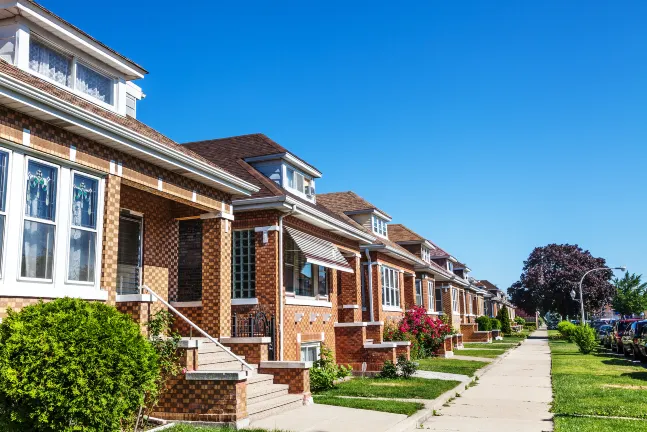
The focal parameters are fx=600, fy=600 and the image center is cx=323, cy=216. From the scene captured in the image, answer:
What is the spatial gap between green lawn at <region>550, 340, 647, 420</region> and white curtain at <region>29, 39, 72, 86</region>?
35.9 feet

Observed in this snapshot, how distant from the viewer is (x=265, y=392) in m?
11.1

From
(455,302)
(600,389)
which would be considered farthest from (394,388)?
(455,302)

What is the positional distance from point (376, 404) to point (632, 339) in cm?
1853

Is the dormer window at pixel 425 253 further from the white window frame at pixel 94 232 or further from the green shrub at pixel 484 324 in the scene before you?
the white window frame at pixel 94 232

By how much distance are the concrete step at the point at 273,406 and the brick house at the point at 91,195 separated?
0.03 metres

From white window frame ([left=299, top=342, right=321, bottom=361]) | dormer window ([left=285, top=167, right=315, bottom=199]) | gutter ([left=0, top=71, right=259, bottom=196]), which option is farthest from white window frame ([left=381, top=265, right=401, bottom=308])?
gutter ([left=0, top=71, right=259, bottom=196])

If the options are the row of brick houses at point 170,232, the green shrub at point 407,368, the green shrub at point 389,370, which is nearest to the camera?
the row of brick houses at point 170,232

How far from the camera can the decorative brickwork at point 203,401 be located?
9352 millimetres

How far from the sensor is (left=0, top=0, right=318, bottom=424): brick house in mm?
8328

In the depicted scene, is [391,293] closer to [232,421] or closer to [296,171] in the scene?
[296,171]

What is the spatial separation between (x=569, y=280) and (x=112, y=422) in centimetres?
5646

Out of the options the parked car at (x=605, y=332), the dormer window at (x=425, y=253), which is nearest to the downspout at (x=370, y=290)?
the dormer window at (x=425, y=253)

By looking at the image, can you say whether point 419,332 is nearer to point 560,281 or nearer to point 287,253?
point 287,253

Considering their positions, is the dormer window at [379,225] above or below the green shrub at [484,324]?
above
